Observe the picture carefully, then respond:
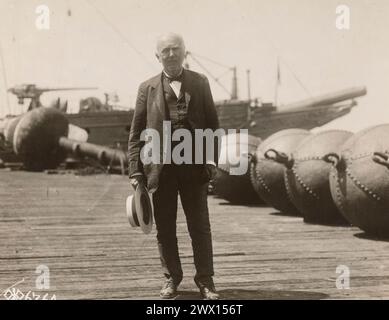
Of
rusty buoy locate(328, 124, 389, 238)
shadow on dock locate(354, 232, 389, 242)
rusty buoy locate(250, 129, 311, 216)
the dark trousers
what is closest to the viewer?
the dark trousers

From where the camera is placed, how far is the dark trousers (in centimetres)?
493

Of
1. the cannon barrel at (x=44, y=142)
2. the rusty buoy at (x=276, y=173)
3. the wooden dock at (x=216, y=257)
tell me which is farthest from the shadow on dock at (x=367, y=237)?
the cannon barrel at (x=44, y=142)

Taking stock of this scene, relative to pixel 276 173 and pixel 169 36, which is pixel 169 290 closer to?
pixel 169 36

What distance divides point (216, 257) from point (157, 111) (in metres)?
2.51

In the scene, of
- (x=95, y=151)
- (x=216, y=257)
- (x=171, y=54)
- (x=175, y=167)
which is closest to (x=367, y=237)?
(x=216, y=257)

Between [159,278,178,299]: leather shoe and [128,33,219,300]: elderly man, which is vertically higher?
[128,33,219,300]: elderly man

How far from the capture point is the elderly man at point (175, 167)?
484 cm

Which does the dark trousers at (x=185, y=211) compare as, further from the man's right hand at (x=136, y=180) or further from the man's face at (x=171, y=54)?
the man's face at (x=171, y=54)

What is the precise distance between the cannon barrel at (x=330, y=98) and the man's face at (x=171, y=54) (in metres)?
33.8

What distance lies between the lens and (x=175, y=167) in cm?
491

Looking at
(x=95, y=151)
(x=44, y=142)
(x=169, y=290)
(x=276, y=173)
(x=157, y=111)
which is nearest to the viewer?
(x=157, y=111)

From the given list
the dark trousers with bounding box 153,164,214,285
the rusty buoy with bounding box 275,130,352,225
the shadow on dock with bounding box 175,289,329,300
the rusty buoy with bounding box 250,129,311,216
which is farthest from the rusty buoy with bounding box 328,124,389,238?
the dark trousers with bounding box 153,164,214,285

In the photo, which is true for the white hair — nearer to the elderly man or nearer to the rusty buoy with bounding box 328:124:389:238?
the elderly man
